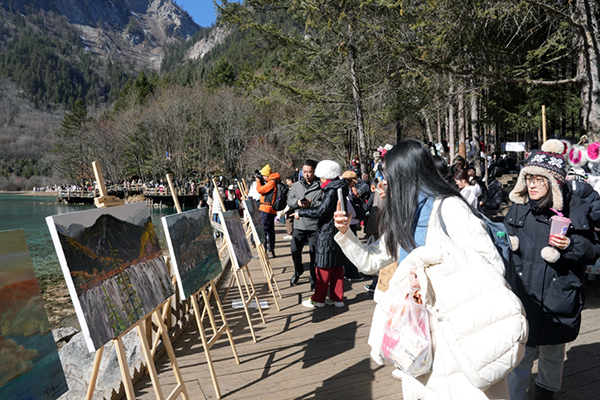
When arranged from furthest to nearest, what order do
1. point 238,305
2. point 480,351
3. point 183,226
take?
1. point 238,305
2. point 183,226
3. point 480,351

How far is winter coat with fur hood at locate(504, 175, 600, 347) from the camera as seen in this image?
264 cm

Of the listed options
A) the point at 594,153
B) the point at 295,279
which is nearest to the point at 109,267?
the point at 295,279

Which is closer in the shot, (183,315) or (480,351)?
(480,351)

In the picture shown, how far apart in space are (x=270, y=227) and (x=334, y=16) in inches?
185

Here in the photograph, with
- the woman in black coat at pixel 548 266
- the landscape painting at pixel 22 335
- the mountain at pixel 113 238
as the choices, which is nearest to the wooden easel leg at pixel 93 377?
the landscape painting at pixel 22 335

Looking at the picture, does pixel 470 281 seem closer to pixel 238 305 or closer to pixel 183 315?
pixel 183 315

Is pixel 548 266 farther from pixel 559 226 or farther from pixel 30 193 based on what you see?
pixel 30 193

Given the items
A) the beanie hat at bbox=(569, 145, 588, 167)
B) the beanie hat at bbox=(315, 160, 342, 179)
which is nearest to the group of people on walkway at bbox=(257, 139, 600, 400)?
the beanie hat at bbox=(315, 160, 342, 179)

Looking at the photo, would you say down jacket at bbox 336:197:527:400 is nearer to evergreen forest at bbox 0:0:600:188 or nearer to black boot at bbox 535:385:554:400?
black boot at bbox 535:385:554:400

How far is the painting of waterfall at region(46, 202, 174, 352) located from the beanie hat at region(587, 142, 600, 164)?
5.59 meters

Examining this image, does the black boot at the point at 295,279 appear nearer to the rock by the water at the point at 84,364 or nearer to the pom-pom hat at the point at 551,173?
the rock by the water at the point at 84,364

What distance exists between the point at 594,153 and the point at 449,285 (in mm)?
5273

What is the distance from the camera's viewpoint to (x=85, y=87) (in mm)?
151000

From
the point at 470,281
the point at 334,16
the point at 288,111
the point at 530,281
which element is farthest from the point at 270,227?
the point at 288,111
